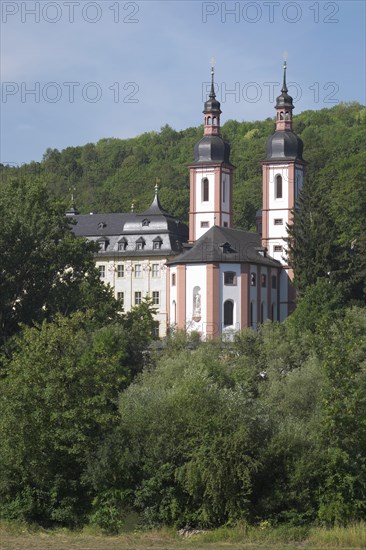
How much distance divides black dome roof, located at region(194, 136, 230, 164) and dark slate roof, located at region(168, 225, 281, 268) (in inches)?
261

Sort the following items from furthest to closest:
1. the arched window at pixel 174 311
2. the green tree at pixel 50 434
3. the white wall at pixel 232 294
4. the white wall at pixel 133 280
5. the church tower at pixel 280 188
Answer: the white wall at pixel 133 280 < the church tower at pixel 280 188 < the arched window at pixel 174 311 < the white wall at pixel 232 294 < the green tree at pixel 50 434

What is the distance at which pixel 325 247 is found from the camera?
80.4 meters

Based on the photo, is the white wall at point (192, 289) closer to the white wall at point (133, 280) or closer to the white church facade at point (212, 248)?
the white church facade at point (212, 248)

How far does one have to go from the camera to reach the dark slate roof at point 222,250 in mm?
84250

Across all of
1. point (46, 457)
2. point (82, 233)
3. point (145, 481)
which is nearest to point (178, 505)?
point (145, 481)

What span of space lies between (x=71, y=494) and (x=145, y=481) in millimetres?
2250

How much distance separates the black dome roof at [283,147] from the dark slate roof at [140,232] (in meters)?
13.9

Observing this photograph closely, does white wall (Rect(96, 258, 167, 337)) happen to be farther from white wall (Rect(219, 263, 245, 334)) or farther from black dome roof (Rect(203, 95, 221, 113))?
white wall (Rect(219, 263, 245, 334))

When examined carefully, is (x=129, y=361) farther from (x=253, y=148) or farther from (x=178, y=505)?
(x=253, y=148)

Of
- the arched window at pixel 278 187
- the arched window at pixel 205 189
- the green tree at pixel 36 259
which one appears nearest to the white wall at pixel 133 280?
the arched window at pixel 205 189

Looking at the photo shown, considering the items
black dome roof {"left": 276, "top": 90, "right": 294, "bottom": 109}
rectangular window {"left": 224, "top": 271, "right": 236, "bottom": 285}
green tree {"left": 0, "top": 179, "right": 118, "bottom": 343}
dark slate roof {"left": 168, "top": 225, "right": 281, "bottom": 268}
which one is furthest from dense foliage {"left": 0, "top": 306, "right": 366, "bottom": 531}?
black dome roof {"left": 276, "top": 90, "right": 294, "bottom": 109}

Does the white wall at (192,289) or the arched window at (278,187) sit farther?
the arched window at (278,187)

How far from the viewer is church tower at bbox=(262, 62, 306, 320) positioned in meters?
90.4

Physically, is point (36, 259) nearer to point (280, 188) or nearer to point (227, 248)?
point (227, 248)
